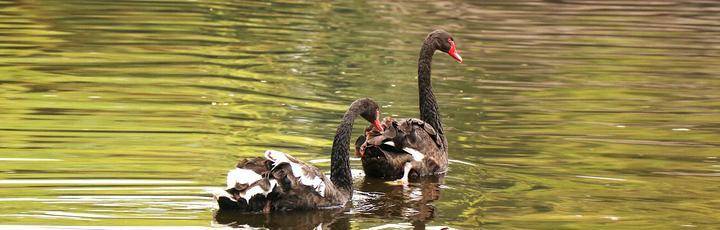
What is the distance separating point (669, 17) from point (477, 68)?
9203mm

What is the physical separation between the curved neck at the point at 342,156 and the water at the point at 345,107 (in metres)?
0.18

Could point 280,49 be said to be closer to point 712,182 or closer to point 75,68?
point 75,68

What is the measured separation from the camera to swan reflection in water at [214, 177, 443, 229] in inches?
356

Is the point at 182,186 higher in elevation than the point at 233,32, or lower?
lower

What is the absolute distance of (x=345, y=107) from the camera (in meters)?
14.7

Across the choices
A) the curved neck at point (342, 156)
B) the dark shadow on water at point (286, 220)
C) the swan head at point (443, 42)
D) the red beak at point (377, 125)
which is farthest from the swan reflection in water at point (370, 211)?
the swan head at point (443, 42)

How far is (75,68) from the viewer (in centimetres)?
1670

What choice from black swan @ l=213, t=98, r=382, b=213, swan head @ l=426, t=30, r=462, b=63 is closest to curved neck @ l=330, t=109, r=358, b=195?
black swan @ l=213, t=98, r=382, b=213

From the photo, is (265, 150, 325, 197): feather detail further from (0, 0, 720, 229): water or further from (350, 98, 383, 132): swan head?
(350, 98, 383, 132): swan head

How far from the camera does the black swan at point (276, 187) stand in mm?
8906

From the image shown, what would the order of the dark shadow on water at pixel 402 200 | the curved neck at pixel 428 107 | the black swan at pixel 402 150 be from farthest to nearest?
the curved neck at pixel 428 107 < the black swan at pixel 402 150 < the dark shadow on water at pixel 402 200

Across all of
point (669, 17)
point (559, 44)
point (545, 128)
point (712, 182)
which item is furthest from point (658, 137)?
point (669, 17)

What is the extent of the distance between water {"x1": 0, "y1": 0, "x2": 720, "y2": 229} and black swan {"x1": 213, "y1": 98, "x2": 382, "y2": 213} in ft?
0.33

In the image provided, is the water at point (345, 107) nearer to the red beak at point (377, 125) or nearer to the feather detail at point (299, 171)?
the feather detail at point (299, 171)
